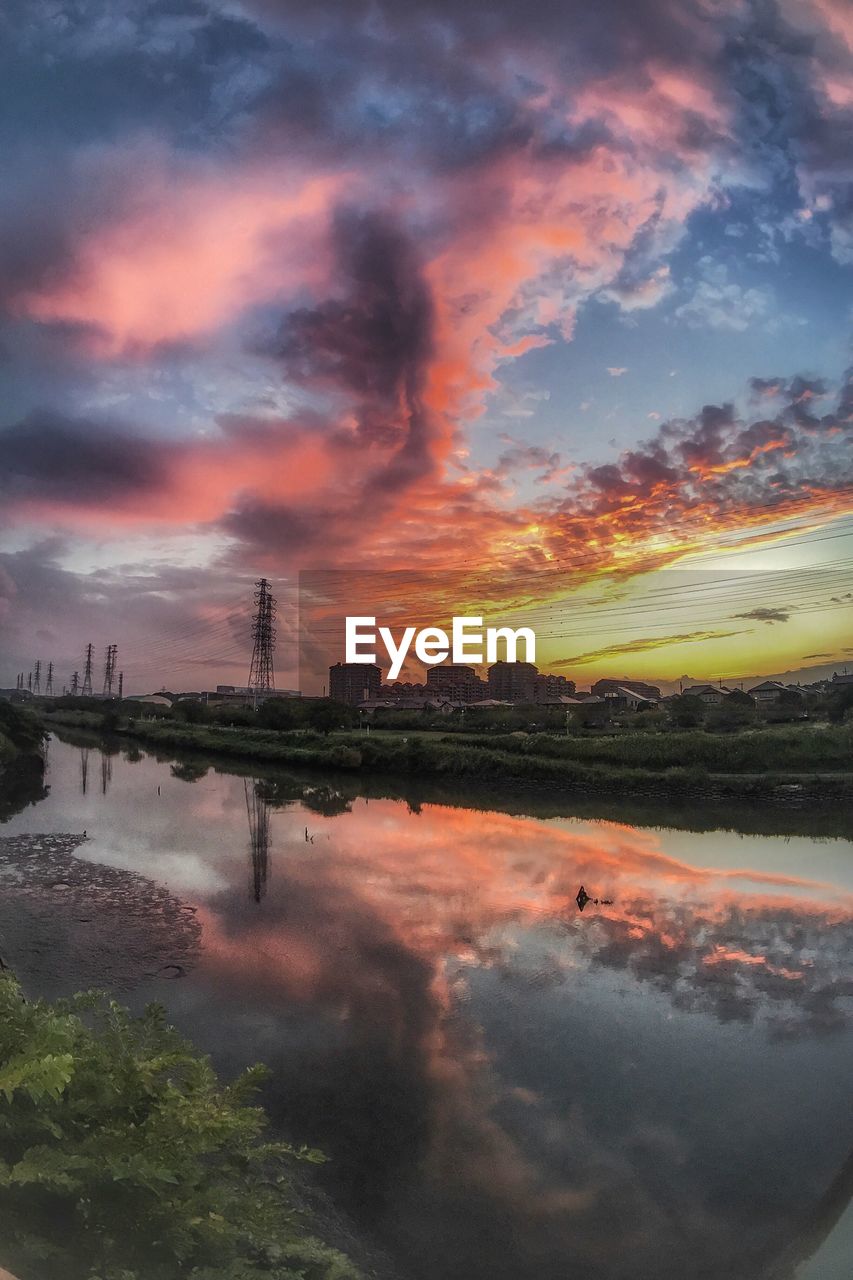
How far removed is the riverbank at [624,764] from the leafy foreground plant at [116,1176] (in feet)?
105

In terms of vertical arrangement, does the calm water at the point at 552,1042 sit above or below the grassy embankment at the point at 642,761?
below

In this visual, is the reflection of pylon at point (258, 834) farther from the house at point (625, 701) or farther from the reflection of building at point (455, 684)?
the reflection of building at point (455, 684)

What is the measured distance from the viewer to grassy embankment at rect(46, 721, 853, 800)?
115 ft

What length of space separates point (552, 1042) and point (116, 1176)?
8406 mm

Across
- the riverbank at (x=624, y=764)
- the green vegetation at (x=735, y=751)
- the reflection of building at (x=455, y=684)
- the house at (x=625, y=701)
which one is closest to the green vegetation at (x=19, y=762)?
the riverbank at (x=624, y=764)

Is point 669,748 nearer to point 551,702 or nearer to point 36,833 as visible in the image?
point 36,833

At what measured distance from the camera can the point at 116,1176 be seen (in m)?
4.16

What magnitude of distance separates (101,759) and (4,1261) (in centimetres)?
6228

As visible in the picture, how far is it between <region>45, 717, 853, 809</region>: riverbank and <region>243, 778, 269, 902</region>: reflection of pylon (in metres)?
8.83

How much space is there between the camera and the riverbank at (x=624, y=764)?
3438 centimetres

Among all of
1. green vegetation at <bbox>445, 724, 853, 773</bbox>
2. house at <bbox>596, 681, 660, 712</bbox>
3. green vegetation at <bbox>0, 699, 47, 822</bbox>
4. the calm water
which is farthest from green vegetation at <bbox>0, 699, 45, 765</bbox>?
house at <bbox>596, 681, 660, 712</bbox>

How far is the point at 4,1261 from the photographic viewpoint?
3686 mm

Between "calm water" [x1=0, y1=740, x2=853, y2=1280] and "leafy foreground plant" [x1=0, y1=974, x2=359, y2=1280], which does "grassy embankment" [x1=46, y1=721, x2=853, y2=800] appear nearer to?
"calm water" [x1=0, y1=740, x2=853, y2=1280]

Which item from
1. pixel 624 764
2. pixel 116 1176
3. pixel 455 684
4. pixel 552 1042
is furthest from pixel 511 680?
pixel 116 1176
